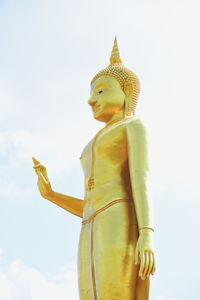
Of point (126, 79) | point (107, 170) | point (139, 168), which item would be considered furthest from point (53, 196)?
point (126, 79)

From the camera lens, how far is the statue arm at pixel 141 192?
5.53m

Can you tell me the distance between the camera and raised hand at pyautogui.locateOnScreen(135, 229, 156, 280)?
5.49 meters

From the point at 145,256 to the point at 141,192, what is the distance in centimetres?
78

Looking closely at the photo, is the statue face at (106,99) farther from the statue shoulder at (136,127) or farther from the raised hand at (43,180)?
the raised hand at (43,180)

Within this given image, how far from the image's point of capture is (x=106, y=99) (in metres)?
7.16

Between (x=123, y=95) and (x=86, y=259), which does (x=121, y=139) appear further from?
(x=86, y=259)

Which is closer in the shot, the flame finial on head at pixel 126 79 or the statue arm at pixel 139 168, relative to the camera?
the statue arm at pixel 139 168

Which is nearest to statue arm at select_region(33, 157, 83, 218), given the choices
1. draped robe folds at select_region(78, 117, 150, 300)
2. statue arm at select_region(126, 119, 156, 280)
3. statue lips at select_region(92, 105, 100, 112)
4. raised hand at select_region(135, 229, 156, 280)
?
draped robe folds at select_region(78, 117, 150, 300)

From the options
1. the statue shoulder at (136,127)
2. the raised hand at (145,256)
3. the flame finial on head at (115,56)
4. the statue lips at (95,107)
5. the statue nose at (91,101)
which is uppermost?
the flame finial on head at (115,56)

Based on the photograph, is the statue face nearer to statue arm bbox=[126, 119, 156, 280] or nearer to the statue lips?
the statue lips

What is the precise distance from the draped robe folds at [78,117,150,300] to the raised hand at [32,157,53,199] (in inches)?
22.4

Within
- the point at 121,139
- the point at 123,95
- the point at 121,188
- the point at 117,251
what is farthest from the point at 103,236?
the point at 123,95

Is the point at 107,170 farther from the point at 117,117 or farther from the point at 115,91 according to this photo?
the point at 115,91

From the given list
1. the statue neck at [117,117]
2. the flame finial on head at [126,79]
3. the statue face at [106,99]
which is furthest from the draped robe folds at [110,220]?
the flame finial on head at [126,79]
